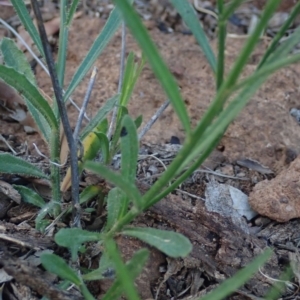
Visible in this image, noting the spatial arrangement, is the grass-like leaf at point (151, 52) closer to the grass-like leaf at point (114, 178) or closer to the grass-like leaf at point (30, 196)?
the grass-like leaf at point (114, 178)

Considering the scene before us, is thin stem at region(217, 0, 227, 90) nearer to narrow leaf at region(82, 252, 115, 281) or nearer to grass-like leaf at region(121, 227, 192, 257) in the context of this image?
grass-like leaf at region(121, 227, 192, 257)

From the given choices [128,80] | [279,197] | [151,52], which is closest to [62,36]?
[128,80]

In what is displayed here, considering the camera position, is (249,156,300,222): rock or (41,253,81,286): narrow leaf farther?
(249,156,300,222): rock

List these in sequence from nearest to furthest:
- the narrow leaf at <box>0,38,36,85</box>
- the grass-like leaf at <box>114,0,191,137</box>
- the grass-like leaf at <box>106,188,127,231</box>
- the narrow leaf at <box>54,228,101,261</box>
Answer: the grass-like leaf at <box>114,0,191,137</box> → the narrow leaf at <box>54,228,101,261</box> → the grass-like leaf at <box>106,188,127,231</box> → the narrow leaf at <box>0,38,36,85</box>

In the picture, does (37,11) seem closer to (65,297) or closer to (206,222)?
(65,297)

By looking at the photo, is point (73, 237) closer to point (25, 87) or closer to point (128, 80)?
point (25, 87)

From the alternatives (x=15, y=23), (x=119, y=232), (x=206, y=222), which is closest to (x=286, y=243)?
(x=206, y=222)

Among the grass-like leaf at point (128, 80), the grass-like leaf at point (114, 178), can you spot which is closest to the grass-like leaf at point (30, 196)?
the grass-like leaf at point (128, 80)

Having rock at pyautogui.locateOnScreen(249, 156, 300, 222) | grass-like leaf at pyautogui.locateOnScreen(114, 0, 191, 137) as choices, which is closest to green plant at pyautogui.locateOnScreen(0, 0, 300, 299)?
grass-like leaf at pyautogui.locateOnScreen(114, 0, 191, 137)
